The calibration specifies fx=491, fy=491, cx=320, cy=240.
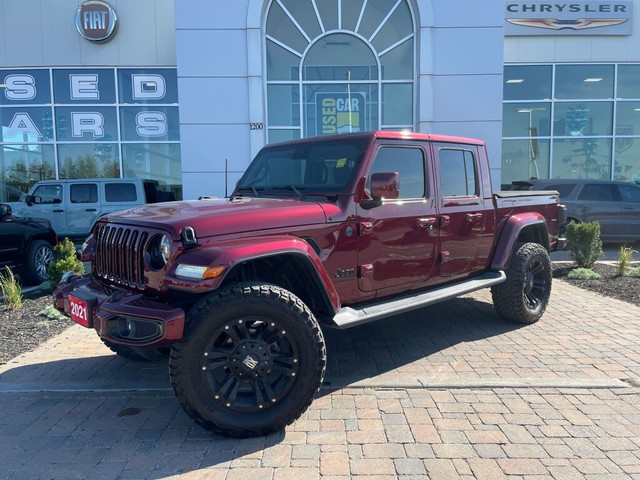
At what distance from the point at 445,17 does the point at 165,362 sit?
34.9 feet

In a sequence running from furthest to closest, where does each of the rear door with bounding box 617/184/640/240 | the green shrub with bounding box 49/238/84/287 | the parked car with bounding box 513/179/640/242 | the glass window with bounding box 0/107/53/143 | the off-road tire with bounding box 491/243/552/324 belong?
the glass window with bounding box 0/107/53/143, the rear door with bounding box 617/184/640/240, the parked car with bounding box 513/179/640/242, the green shrub with bounding box 49/238/84/287, the off-road tire with bounding box 491/243/552/324

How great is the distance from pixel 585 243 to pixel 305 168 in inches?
248

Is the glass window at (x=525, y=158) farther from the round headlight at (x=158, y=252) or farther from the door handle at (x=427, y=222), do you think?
the round headlight at (x=158, y=252)

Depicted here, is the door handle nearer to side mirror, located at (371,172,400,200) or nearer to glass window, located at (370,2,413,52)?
side mirror, located at (371,172,400,200)

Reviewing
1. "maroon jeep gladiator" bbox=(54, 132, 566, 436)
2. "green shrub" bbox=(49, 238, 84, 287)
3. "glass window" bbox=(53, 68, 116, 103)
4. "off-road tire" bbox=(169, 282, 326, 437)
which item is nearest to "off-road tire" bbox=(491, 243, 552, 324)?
"maroon jeep gladiator" bbox=(54, 132, 566, 436)

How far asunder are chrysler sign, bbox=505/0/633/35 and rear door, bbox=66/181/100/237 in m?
12.7

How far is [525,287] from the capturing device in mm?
5352

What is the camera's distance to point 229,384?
3092 mm

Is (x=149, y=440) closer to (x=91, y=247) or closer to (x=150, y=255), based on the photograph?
(x=150, y=255)

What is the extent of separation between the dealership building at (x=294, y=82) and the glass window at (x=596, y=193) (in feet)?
6.44

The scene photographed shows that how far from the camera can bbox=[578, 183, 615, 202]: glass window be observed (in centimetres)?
1138

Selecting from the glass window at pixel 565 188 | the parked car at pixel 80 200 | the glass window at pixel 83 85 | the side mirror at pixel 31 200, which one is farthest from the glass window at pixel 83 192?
the glass window at pixel 565 188

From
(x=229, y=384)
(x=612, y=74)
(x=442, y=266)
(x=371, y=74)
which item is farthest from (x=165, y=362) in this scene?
(x=612, y=74)

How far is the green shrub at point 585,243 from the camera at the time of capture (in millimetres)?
8383
